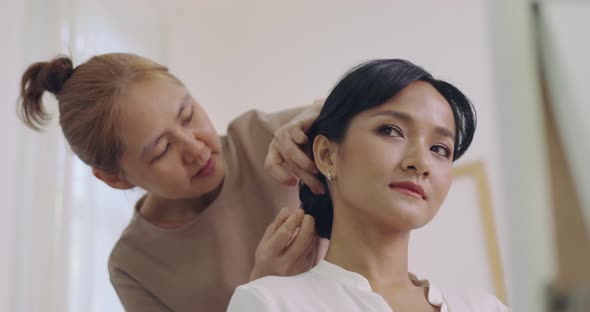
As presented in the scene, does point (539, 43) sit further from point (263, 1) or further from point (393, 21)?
point (263, 1)

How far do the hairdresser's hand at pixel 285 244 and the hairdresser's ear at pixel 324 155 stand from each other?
0.29 ft

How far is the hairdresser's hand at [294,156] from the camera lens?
1.37 m

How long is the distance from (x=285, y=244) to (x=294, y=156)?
6.3 inches

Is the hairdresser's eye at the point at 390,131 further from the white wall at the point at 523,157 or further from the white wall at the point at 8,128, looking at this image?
the white wall at the point at 8,128

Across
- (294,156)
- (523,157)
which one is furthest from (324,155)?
(523,157)

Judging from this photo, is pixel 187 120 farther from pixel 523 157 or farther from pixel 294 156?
pixel 523 157

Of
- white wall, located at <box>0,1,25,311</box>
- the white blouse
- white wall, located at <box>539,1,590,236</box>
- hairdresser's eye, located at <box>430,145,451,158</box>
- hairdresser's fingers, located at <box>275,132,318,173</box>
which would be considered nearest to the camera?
white wall, located at <box>539,1,590,236</box>

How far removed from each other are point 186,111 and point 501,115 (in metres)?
1.08

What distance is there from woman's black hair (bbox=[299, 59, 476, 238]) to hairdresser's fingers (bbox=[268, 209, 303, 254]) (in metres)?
0.07

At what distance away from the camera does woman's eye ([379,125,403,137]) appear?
4.01ft

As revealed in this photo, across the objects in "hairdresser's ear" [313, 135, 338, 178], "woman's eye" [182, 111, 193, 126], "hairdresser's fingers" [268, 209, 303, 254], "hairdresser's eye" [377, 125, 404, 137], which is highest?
"hairdresser's eye" [377, 125, 404, 137]

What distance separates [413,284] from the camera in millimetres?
1308

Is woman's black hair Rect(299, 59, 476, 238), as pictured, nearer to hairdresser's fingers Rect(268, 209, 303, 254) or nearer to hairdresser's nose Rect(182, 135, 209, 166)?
hairdresser's fingers Rect(268, 209, 303, 254)

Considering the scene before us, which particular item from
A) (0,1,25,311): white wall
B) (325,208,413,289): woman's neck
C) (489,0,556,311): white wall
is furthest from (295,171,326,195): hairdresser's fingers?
(0,1,25,311): white wall
